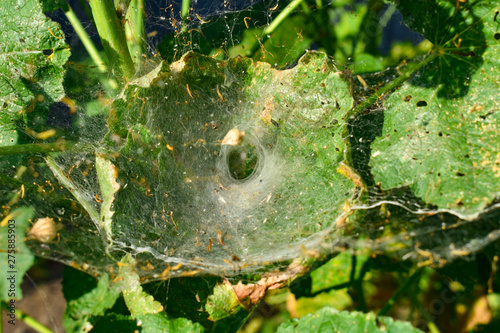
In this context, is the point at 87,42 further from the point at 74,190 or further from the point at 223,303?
the point at 223,303

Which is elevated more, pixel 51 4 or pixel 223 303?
pixel 51 4

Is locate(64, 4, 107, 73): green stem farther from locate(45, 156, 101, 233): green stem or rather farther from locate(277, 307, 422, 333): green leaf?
locate(277, 307, 422, 333): green leaf

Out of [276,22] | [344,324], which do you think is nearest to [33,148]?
[276,22]

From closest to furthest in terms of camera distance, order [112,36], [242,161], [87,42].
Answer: [112,36] < [87,42] < [242,161]

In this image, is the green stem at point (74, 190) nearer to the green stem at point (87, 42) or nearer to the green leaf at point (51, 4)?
the green stem at point (87, 42)

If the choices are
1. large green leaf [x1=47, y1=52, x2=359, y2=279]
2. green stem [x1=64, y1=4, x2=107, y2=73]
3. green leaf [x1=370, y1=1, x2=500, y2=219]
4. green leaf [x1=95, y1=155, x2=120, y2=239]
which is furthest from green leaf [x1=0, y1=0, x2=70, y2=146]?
green leaf [x1=370, y1=1, x2=500, y2=219]

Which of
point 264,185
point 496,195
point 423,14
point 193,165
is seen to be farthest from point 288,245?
point 423,14

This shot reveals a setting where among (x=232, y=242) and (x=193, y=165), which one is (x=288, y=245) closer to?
(x=232, y=242)
